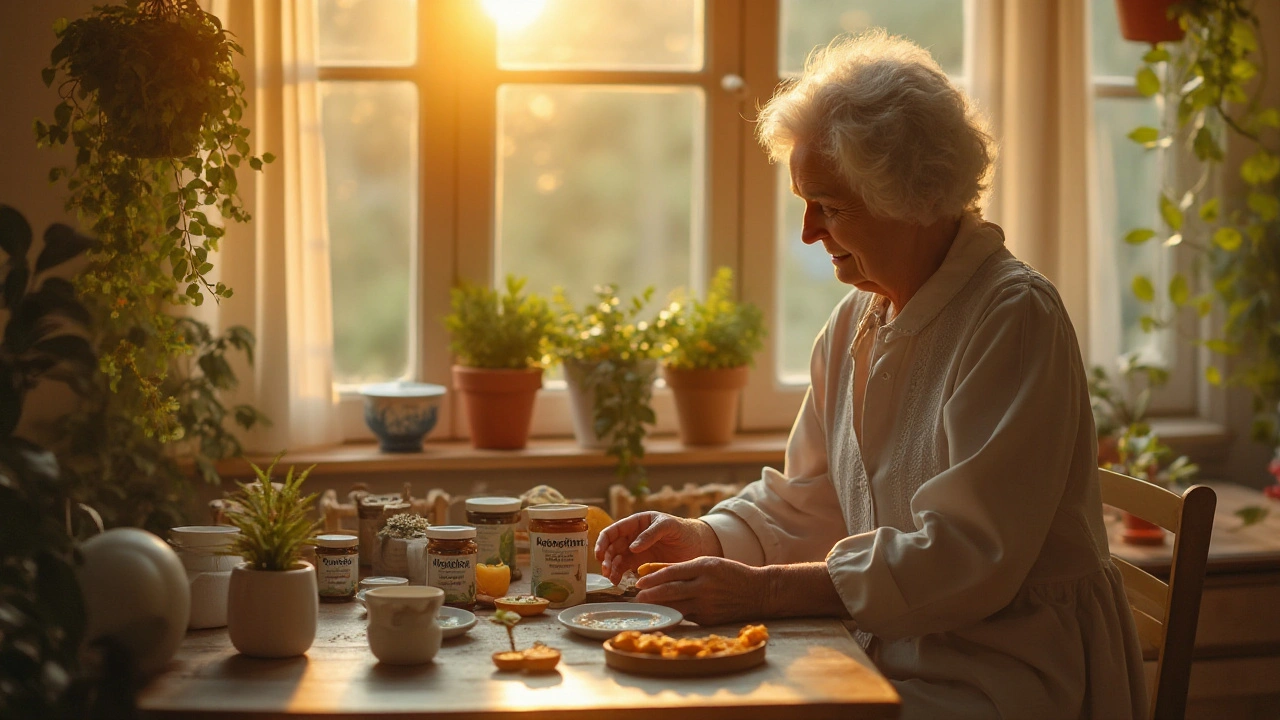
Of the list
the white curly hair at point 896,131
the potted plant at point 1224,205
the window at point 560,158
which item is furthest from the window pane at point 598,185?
the white curly hair at point 896,131

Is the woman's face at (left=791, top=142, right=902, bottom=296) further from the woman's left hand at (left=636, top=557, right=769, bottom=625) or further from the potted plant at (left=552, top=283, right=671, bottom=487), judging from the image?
the potted plant at (left=552, top=283, right=671, bottom=487)

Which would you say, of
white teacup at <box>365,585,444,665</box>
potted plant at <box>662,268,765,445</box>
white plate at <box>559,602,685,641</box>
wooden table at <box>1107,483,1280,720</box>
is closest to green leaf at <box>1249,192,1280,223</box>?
wooden table at <box>1107,483,1280,720</box>

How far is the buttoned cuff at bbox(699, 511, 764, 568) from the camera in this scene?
203 cm

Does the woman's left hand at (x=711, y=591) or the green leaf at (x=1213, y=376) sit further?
the green leaf at (x=1213, y=376)

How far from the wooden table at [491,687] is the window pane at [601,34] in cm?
191

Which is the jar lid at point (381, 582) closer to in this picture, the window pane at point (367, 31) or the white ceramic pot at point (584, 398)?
the white ceramic pot at point (584, 398)

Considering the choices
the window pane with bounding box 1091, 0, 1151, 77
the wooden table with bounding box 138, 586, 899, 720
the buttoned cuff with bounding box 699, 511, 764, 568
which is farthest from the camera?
the window pane with bounding box 1091, 0, 1151, 77

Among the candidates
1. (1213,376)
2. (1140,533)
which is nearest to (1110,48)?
(1213,376)

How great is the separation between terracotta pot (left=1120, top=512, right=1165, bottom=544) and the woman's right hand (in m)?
1.31

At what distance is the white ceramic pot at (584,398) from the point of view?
2.99 m

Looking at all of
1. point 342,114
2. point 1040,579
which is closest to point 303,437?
point 342,114

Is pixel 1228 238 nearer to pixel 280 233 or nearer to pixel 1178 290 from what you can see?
pixel 1178 290

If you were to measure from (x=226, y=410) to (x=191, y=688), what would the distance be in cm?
150

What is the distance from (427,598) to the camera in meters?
1.47
